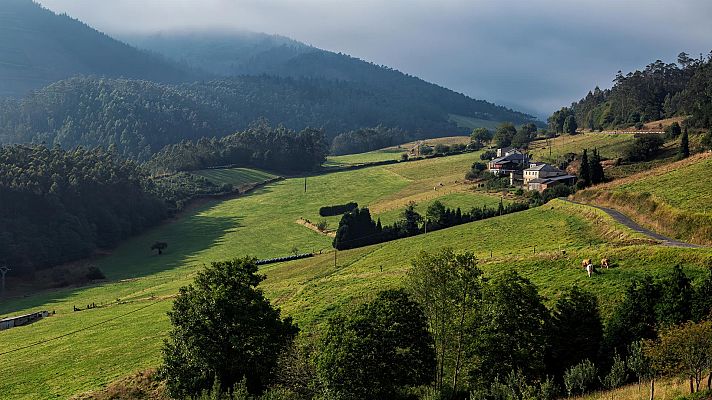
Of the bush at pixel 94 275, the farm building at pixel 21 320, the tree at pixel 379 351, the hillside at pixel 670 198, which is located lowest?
the farm building at pixel 21 320

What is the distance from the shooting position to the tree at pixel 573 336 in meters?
32.7

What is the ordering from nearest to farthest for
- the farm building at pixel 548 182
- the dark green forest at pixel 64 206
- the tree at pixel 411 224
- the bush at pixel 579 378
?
the bush at pixel 579 378 < the tree at pixel 411 224 < the farm building at pixel 548 182 < the dark green forest at pixel 64 206

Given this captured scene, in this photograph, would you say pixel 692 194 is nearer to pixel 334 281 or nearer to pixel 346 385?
pixel 334 281

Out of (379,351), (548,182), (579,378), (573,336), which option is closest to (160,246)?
(548,182)

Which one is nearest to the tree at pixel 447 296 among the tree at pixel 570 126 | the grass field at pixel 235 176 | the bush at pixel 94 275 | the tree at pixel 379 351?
the tree at pixel 379 351

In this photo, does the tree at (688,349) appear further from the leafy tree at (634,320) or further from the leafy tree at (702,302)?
the leafy tree at (634,320)

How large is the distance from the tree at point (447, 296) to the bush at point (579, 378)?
18.6 ft

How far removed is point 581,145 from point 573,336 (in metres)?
103

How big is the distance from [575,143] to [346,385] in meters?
117

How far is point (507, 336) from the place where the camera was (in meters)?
30.8

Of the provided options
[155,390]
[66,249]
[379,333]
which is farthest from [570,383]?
[66,249]

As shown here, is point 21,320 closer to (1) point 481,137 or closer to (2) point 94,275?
(2) point 94,275

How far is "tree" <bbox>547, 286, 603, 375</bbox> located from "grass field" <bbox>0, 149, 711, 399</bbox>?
4.71 meters

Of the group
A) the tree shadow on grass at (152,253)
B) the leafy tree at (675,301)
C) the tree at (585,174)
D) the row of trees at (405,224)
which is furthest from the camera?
the tree at (585,174)
